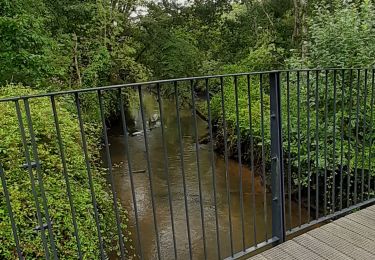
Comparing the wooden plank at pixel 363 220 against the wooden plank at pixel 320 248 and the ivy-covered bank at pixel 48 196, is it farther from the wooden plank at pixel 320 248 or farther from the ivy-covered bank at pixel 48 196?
the ivy-covered bank at pixel 48 196

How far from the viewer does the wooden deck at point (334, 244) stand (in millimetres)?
1826

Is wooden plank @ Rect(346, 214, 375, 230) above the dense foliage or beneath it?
beneath

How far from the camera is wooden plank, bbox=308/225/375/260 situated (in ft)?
5.94

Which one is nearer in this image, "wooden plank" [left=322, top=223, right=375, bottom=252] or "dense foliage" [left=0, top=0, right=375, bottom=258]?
"wooden plank" [left=322, top=223, right=375, bottom=252]

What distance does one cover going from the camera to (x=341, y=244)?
1.92m

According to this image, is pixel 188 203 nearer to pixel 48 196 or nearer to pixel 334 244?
pixel 48 196

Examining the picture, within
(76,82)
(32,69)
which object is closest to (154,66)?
(76,82)

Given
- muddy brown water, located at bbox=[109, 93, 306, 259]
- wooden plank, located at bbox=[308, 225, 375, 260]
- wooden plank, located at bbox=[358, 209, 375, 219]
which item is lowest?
muddy brown water, located at bbox=[109, 93, 306, 259]

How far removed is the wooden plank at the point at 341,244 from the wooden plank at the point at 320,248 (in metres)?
0.03

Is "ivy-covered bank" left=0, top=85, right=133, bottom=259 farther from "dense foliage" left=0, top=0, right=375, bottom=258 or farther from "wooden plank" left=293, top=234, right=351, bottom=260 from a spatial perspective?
"wooden plank" left=293, top=234, right=351, bottom=260

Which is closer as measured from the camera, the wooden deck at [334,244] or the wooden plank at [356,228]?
the wooden deck at [334,244]

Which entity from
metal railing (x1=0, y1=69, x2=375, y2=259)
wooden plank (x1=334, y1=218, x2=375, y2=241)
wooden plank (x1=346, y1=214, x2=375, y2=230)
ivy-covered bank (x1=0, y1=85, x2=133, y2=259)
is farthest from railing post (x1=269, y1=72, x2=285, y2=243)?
ivy-covered bank (x1=0, y1=85, x2=133, y2=259)

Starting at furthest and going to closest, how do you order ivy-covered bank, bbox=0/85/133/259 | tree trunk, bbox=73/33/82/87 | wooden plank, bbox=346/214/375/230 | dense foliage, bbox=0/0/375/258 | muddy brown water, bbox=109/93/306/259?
1. tree trunk, bbox=73/33/82/87
2. muddy brown water, bbox=109/93/306/259
3. dense foliage, bbox=0/0/375/258
4. ivy-covered bank, bbox=0/85/133/259
5. wooden plank, bbox=346/214/375/230

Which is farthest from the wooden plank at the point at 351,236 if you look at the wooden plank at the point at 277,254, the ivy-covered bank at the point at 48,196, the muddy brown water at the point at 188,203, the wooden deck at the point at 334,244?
the ivy-covered bank at the point at 48,196
